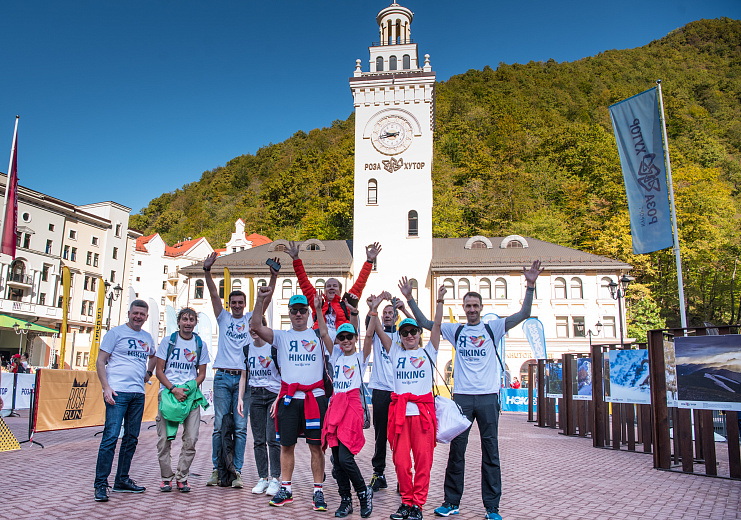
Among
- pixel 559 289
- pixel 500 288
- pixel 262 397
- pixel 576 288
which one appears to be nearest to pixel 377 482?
pixel 262 397

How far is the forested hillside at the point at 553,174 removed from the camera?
151 ft

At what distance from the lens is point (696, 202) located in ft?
152

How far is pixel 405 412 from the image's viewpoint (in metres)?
5.61

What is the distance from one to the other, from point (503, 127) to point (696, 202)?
3354cm

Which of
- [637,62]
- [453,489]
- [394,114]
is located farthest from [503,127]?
[453,489]

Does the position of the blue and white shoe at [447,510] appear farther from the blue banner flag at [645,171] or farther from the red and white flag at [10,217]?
the red and white flag at [10,217]

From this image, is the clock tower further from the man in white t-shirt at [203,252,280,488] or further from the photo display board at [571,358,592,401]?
the man in white t-shirt at [203,252,280,488]

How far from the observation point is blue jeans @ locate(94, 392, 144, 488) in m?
6.12

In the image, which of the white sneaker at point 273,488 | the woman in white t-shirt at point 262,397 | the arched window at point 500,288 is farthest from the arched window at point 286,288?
the white sneaker at point 273,488

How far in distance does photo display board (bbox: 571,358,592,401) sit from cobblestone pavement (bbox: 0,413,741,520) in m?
2.98

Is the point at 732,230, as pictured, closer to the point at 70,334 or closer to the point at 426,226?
the point at 426,226

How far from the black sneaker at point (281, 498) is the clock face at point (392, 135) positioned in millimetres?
35276

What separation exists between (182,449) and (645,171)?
39.3 ft

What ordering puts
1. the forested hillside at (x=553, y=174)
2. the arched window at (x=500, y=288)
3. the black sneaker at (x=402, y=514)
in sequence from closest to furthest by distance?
the black sneaker at (x=402, y=514), the arched window at (x=500, y=288), the forested hillside at (x=553, y=174)
